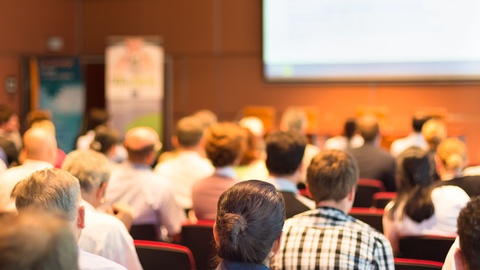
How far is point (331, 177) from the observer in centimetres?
315

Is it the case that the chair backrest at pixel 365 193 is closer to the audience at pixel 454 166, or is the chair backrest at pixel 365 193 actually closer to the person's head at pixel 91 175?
the audience at pixel 454 166

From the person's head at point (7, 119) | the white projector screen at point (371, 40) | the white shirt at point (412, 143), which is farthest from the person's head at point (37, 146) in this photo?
the white projector screen at point (371, 40)

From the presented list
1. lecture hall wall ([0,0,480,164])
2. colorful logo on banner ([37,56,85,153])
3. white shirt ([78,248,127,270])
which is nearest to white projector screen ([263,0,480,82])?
lecture hall wall ([0,0,480,164])

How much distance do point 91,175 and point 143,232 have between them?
3.32 feet

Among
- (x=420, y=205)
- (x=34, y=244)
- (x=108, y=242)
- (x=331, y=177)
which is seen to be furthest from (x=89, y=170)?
(x=34, y=244)

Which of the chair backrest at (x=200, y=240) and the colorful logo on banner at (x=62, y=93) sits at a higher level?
the colorful logo on banner at (x=62, y=93)

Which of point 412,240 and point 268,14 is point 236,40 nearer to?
point 268,14

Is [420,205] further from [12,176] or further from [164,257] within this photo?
[12,176]

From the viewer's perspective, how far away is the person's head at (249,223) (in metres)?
2.04

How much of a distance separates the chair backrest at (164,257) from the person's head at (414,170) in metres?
1.51

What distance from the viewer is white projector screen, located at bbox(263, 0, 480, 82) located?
9594 millimetres

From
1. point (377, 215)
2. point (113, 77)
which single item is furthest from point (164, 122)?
point (377, 215)

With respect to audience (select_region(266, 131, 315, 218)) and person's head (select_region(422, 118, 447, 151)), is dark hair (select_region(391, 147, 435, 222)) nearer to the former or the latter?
audience (select_region(266, 131, 315, 218))

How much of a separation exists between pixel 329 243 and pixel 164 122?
7.52m
